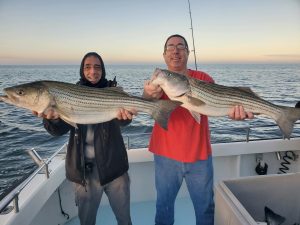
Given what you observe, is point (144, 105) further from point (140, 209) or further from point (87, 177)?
point (140, 209)

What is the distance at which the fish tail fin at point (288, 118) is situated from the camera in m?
3.37

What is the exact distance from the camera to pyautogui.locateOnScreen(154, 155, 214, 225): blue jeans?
3.48 meters

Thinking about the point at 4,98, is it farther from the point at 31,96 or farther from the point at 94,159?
the point at 94,159

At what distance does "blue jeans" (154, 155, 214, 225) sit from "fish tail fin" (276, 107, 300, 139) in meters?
0.93

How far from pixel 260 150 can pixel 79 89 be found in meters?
3.53

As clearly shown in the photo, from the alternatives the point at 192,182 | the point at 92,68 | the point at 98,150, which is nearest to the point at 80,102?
the point at 92,68

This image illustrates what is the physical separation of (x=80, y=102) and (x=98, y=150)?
0.58 meters

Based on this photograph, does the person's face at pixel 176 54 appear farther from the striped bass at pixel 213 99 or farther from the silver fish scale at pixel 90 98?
the silver fish scale at pixel 90 98

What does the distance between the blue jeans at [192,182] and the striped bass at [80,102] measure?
0.63m

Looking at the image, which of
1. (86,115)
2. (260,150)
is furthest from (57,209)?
(260,150)

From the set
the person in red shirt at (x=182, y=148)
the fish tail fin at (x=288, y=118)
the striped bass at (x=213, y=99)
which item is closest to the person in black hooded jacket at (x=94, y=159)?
the person in red shirt at (x=182, y=148)

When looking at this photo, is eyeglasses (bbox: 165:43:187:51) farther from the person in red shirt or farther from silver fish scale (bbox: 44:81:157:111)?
silver fish scale (bbox: 44:81:157:111)

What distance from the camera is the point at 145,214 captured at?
4824 mm

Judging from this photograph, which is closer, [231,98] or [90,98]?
[90,98]
